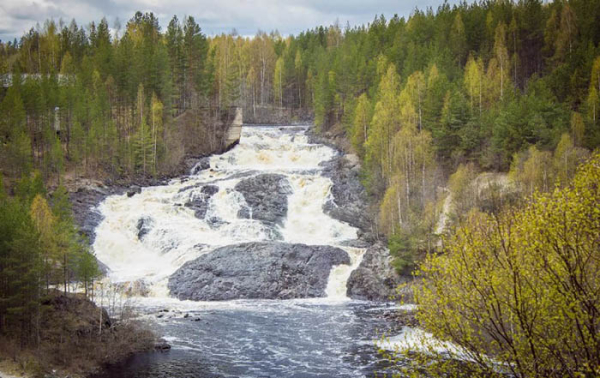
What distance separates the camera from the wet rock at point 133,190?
7212cm

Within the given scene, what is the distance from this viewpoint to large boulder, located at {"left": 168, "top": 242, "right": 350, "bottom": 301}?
52500 mm

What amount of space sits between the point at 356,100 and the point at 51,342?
216ft

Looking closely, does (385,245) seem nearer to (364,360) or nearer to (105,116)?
(364,360)

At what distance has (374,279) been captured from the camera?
53438 mm

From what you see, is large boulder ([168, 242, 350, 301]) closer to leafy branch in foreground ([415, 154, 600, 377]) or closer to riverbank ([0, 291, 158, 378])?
riverbank ([0, 291, 158, 378])

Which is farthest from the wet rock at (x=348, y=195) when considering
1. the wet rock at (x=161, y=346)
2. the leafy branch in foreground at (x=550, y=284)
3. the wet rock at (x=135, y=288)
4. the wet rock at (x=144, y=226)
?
the leafy branch in foreground at (x=550, y=284)

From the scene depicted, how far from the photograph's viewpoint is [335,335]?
1542 inches

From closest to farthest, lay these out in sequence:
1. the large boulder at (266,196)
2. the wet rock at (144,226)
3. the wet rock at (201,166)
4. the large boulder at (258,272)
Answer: the large boulder at (258,272) < the wet rock at (144,226) < the large boulder at (266,196) < the wet rock at (201,166)

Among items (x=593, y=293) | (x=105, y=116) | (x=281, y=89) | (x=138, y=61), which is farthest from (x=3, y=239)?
(x=281, y=89)

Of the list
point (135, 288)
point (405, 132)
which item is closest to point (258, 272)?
point (135, 288)

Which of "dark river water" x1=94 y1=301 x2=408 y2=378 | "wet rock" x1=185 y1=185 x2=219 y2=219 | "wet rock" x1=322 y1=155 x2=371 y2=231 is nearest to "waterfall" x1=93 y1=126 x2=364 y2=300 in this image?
"wet rock" x1=185 y1=185 x2=219 y2=219

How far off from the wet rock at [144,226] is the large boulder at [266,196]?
1118cm

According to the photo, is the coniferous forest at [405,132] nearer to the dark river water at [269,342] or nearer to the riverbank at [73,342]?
the riverbank at [73,342]

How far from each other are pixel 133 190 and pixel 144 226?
11.2 metres
